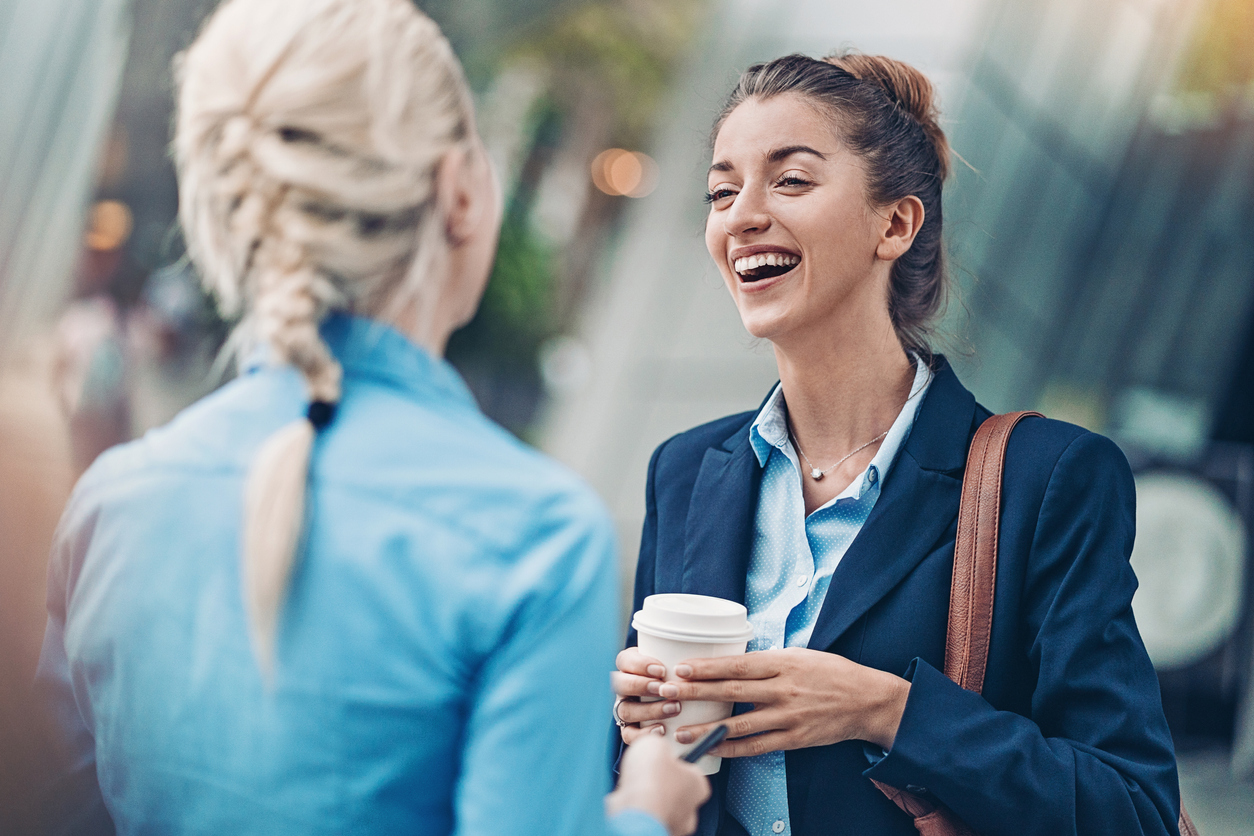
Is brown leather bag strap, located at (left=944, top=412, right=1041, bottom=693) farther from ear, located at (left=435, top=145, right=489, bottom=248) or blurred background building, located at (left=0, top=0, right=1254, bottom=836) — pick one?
ear, located at (left=435, top=145, right=489, bottom=248)

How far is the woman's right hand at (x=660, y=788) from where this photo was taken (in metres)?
1.11

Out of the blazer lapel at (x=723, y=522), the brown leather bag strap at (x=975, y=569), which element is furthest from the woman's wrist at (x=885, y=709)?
the blazer lapel at (x=723, y=522)

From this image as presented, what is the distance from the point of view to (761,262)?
72.6 inches

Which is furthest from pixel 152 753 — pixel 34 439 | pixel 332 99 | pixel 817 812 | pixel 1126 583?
pixel 34 439

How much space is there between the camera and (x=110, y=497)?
101cm

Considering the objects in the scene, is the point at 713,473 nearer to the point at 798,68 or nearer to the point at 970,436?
the point at 970,436

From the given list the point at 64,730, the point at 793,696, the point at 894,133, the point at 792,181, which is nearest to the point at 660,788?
the point at 793,696

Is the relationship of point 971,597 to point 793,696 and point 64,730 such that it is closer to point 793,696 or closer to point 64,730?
point 793,696

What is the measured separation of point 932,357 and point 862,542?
0.50m

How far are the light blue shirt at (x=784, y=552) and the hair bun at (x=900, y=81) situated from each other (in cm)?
50

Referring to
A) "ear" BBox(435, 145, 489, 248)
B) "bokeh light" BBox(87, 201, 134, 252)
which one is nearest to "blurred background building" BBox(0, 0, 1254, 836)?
"bokeh light" BBox(87, 201, 134, 252)

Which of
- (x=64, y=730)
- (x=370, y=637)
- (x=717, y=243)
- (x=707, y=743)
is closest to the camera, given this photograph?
(x=370, y=637)

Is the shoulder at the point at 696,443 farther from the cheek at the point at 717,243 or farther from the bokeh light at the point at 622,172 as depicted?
the bokeh light at the point at 622,172

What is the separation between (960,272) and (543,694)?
168 cm
